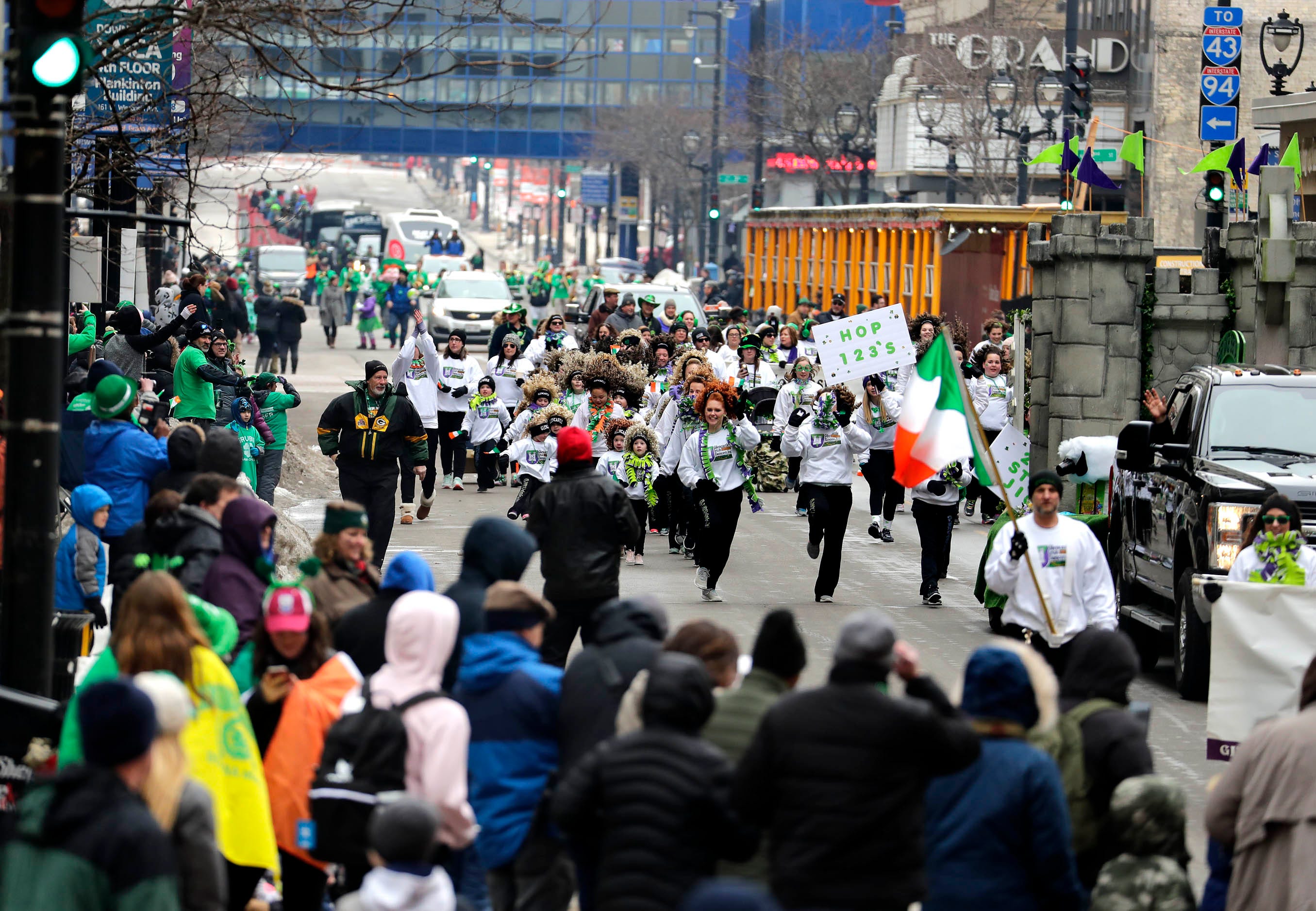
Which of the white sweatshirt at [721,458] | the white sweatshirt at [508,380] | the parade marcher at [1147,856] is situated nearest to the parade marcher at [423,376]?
the white sweatshirt at [508,380]

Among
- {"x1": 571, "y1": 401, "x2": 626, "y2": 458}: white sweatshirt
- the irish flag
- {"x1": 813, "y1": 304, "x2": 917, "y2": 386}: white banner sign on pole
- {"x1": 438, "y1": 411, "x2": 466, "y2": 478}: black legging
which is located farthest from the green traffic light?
{"x1": 438, "y1": 411, "x2": 466, "y2": 478}: black legging

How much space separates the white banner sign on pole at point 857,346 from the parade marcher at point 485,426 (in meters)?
6.15

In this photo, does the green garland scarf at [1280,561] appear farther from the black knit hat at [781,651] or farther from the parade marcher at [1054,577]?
the black knit hat at [781,651]

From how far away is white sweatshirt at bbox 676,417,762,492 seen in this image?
586 inches

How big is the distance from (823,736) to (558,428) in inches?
480

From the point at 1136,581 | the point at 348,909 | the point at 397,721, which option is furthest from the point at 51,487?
the point at 1136,581

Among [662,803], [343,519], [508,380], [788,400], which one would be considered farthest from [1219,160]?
[662,803]

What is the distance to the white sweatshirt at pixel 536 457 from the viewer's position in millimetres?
17078

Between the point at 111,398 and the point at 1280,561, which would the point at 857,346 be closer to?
the point at 1280,561

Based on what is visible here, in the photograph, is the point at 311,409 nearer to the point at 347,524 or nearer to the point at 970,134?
the point at 347,524

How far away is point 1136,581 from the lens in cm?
1343

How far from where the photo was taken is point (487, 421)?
22375 millimetres

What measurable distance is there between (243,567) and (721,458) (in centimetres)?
735

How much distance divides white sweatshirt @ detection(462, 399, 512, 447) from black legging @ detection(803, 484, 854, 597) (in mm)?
7173
